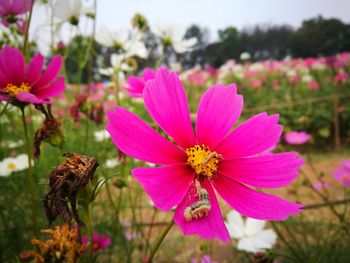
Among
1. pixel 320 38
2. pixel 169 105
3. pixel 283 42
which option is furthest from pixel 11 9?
pixel 283 42

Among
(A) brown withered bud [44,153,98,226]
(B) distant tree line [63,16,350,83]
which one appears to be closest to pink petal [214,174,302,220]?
(A) brown withered bud [44,153,98,226]

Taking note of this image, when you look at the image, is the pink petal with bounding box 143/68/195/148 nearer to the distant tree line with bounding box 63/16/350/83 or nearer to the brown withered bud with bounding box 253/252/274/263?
the brown withered bud with bounding box 253/252/274/263

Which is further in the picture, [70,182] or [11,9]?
[11,9]

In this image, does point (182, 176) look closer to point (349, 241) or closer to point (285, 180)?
point (285, 180)

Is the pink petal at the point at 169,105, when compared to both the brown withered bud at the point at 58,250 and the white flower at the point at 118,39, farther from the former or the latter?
the white flower at the point at 118,39

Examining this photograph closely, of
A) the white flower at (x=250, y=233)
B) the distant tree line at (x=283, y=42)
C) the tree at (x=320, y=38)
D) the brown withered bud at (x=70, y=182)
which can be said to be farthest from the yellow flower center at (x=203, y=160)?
the tree at (x=320, y=38)

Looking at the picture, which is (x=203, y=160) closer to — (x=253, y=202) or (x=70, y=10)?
(x=253, y=202)

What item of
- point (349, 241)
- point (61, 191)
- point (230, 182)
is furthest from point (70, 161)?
point (349, 241)
